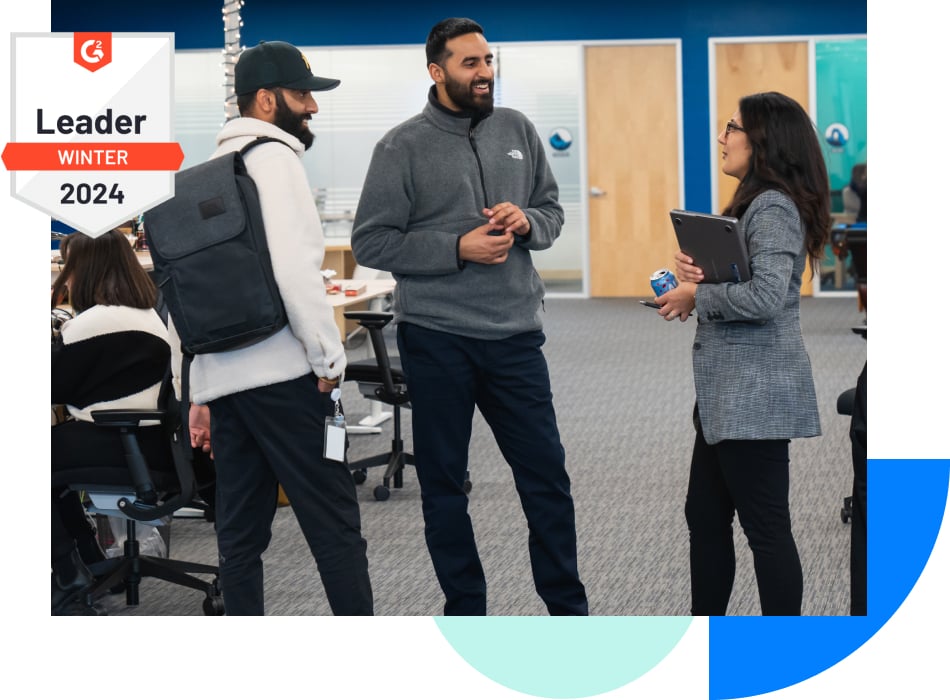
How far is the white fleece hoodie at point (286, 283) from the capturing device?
7.52 ft

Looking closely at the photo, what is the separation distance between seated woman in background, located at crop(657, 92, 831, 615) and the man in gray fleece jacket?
1.20ft

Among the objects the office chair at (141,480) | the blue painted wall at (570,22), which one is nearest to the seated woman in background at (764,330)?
the office chair at (141,480)

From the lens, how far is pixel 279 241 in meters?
2.29

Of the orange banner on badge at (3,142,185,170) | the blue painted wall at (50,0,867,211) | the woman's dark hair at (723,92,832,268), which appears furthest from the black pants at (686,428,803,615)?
the blue painted wall at (50,0,867,211)

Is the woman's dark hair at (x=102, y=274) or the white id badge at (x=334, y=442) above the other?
the woman's dark hair at (x=102, y=274)

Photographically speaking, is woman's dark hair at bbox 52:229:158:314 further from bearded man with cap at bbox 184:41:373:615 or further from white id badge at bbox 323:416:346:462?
white id badge at bbox 323:416:346:462

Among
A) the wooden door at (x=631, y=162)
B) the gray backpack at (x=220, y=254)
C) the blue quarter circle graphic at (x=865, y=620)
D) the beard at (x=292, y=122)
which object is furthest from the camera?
the wooden door at (x=631, y=162)

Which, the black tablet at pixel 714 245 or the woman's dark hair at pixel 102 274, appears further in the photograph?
the woman's dark hair at pixel 102 274

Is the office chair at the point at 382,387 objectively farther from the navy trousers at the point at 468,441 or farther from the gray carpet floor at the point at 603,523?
the navy trousers at the point at 468,441

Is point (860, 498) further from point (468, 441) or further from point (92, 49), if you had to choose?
point (92, 49)

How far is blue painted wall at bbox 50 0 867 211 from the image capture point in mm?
10656

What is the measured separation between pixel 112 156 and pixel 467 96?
0.73 meters

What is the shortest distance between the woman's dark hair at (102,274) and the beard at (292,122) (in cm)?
96

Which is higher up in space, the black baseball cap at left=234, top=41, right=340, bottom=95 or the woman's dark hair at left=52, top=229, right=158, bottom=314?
the black baseball cap at left=234, top=41, right=340, bottom=95
